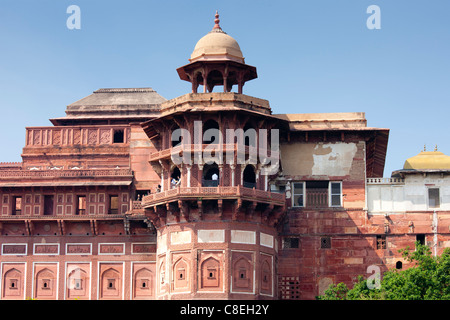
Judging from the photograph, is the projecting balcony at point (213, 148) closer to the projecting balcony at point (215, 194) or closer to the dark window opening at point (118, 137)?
the projecting balcony at point (215, 194)

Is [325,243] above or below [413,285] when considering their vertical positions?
above

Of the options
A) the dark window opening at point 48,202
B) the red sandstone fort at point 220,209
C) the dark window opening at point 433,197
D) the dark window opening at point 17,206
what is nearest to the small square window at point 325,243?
the red sandstone fort at point 220,209

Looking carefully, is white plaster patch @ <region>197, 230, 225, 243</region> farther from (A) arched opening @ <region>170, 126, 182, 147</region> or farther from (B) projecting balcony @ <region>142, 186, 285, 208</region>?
(A) arched opening @ <region>170, 126, 182, 147</region>

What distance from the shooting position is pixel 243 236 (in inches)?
1588

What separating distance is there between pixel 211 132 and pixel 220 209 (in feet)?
11.6

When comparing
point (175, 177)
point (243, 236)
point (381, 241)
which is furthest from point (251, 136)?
point (381, 241)

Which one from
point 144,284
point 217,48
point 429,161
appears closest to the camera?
point 217,48

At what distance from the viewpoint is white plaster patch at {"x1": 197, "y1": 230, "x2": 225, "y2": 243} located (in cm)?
4000

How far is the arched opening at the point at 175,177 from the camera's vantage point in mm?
42250

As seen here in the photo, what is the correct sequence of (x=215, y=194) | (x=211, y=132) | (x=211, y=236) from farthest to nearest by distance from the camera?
1. (x=211, y=132)
2. (x=211, y=236)
3. (x=215, y=194)

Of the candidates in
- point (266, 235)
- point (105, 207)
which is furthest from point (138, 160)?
point (266, 235)

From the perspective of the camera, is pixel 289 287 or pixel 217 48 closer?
pixel 289 287

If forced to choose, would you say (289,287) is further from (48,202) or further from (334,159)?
(48,202)

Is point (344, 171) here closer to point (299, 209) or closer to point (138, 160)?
point (299, 209)
